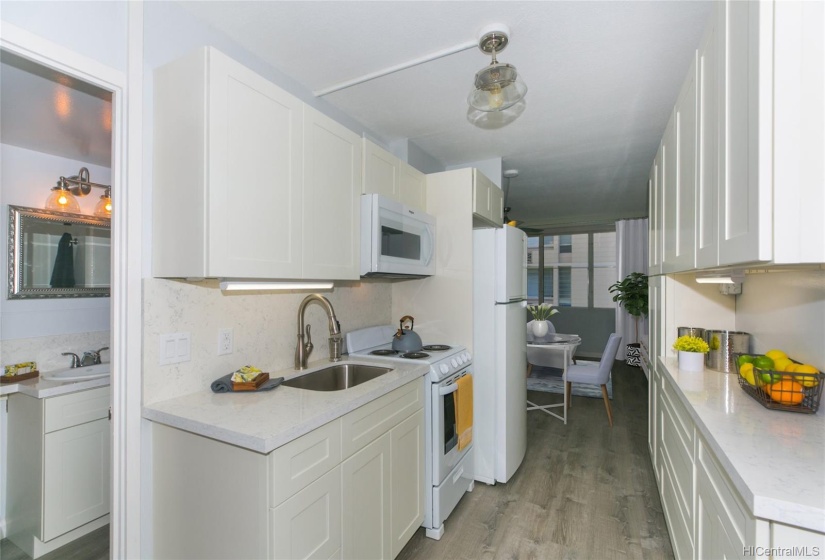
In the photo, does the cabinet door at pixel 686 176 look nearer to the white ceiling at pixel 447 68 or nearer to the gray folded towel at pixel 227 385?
the white ceiling at pixel 447 68

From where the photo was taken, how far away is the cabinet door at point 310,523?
125cm

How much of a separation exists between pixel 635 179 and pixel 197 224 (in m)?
4.58

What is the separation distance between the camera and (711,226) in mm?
1322

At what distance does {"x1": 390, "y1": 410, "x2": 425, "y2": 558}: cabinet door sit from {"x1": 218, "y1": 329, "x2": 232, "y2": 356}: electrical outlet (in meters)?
0.86

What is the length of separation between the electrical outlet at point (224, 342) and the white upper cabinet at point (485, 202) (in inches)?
69.5

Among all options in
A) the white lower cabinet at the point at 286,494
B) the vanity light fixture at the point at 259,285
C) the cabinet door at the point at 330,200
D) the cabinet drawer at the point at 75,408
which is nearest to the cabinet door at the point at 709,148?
the white lower cabinet at the point at 286,494

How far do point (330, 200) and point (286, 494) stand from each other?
4.19 ft

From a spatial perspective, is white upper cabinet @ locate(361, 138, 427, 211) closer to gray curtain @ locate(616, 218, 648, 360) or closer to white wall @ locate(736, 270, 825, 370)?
white wall @ locate(736, 270, 825, 370)

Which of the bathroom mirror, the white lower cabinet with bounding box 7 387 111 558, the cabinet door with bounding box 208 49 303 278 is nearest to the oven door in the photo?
the cabinet door with bounding box 208 49 303 278

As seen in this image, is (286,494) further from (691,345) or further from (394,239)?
(691,345)

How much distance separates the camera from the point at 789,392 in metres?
1.37

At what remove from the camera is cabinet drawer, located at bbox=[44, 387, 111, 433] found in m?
2.06

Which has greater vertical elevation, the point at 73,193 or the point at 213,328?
the point at 73,193

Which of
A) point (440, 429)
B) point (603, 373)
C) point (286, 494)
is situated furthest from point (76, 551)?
point (603, 373)
